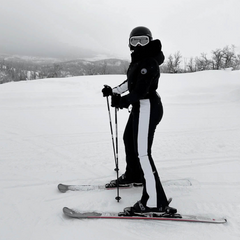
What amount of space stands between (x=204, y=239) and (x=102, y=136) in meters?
4.02

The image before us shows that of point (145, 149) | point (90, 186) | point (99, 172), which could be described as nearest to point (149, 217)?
point (145, 149)

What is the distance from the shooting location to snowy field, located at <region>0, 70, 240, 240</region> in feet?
7.07

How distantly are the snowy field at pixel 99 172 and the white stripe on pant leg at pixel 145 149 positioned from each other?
32 centimetres

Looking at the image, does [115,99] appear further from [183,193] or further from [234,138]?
[234,138]

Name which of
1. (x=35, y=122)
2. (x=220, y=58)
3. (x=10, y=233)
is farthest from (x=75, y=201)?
(x=220, y=58)

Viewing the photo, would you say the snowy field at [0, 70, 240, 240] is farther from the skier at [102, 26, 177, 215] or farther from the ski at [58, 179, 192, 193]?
the skier at [102, 26, 177, 215]

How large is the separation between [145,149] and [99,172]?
1.48 meters

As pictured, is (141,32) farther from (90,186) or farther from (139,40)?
(90,186)

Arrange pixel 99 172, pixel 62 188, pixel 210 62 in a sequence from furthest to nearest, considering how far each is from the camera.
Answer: pixel 210 62, pixel 99 172, pixel 62 188

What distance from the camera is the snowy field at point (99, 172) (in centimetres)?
216

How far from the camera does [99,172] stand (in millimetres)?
3502

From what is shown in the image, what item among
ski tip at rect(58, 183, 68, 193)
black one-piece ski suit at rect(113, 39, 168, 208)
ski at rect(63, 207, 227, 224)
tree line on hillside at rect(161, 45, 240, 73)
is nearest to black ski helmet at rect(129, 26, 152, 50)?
black one-piece ski suit at rect(113, 39, 168, 208)

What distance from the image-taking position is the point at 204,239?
2006mm

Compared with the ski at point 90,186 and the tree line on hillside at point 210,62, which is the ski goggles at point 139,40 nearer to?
the ski at point 90,186
